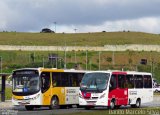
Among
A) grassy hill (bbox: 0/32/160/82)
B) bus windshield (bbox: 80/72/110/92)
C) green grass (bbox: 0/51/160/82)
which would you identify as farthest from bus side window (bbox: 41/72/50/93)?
green grass (bbox: 0/51/160/82)

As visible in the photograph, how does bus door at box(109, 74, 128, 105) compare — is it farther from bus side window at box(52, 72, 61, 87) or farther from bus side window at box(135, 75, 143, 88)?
bus side window at box(52, 72, 61, 87)

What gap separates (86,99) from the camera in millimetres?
34719

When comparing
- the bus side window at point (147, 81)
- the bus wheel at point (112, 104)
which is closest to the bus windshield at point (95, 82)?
the bus wheel at point (112, 104)

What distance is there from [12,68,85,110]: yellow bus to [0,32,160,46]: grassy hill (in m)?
91.2

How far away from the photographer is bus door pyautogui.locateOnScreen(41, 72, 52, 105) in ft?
117

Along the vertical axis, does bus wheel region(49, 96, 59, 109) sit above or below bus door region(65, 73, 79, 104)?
below

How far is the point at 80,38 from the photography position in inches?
5581

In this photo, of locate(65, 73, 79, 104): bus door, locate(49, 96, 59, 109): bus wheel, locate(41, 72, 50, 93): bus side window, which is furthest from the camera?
locate(65, 73, 79, 104): bus door

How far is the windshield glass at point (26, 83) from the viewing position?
116 ft

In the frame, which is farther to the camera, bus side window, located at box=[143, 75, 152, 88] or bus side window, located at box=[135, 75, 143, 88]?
bus side window, located at box=[143, 75, 152, 88]

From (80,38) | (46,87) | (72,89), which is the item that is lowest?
(72,89)

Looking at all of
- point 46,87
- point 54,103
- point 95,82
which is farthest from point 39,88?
point 95,82

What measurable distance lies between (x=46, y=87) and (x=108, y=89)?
13.6ft

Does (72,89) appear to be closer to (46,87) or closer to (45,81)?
(46,87)
